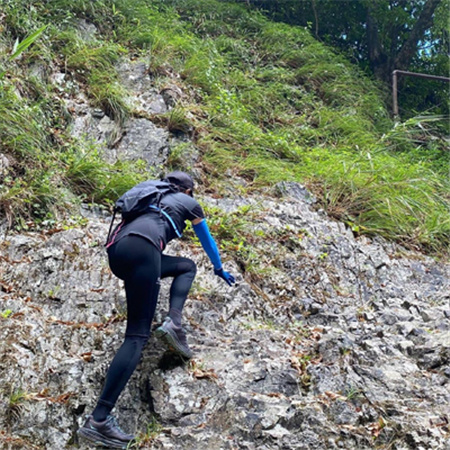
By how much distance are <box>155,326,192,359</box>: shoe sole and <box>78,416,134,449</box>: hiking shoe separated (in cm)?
62

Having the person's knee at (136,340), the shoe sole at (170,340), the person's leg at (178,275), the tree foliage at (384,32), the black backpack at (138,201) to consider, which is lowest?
the shoe sole at (170,340)

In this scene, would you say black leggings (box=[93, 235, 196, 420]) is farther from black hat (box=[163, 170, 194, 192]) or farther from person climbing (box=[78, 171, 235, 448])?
black hat (box=[163, 170, 194, 192])

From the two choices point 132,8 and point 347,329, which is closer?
point 347,329

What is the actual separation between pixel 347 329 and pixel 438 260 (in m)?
2.29

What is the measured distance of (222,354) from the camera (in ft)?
12.9

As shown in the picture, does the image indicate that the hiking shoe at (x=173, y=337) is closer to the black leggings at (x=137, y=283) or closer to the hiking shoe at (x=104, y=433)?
the black leggings at (x=137, y=283)

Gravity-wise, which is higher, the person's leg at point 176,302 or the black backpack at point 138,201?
the black backpack at point 138,201

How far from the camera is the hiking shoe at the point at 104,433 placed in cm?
309

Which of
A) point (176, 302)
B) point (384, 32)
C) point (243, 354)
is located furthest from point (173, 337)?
point (384, 32)

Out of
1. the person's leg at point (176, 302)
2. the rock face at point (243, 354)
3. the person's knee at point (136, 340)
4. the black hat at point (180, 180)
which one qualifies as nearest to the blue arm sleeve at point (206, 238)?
the person's leg at point (176, 302)

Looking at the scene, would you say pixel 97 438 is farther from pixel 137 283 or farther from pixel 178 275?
pixel 178 275

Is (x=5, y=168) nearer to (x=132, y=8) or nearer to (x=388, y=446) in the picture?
(x=388, y=446)

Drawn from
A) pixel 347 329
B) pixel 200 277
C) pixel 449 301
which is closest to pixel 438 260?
pixel 449 301

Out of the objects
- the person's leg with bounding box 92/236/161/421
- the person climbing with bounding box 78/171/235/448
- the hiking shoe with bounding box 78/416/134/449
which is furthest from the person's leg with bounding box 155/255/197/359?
the hiking shoe with bounding box 78/416/134/449
